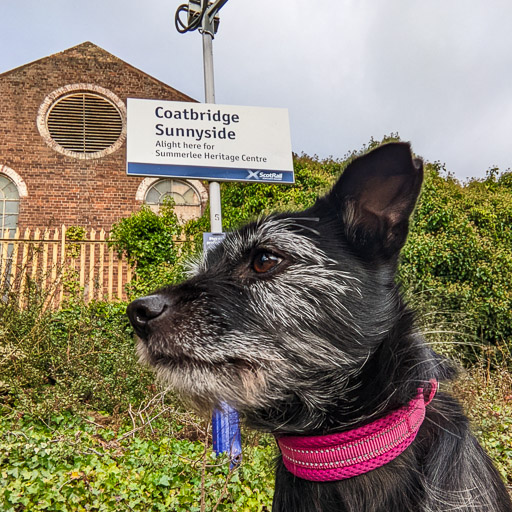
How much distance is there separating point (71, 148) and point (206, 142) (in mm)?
12238

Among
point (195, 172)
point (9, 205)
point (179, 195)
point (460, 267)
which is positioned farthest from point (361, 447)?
point (9, 205)

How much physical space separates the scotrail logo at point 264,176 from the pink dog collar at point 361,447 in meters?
4.28

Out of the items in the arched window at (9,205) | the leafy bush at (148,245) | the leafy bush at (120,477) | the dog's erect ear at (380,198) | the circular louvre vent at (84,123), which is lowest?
the leafy bush at (120,477)

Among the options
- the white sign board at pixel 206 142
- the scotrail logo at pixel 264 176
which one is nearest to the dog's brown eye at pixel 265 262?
the white sign board at pixel 206 142

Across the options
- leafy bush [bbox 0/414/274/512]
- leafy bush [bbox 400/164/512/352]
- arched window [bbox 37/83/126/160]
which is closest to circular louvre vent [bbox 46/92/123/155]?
arched window [bbox 37/83/126/160]

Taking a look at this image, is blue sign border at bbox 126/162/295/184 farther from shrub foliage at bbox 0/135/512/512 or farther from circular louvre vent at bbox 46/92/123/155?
circular louvre vent at bbox 46/92/123/155

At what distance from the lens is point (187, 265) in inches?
98.1

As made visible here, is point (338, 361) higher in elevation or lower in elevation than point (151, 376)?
higher

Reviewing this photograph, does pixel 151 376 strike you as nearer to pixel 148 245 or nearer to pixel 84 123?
pixel 148 245

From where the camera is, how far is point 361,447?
1486mm

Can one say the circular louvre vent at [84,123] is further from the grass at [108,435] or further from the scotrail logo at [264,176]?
the scotrail logo at [264,176]

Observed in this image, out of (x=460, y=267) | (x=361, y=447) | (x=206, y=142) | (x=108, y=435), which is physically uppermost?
(x=206, y=142)

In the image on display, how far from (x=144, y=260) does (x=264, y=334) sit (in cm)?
726

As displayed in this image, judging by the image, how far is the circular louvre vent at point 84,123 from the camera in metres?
15.9
